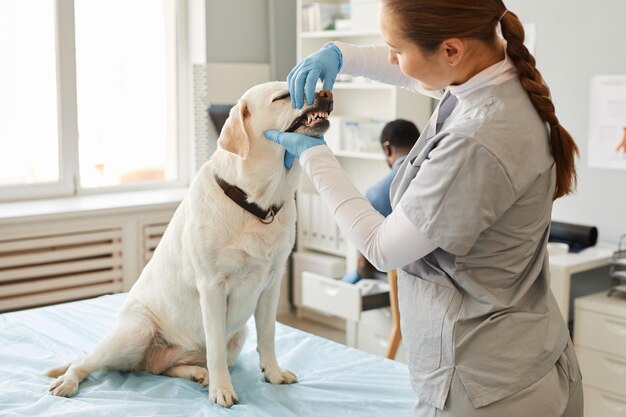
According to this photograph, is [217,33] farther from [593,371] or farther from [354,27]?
[593,371]

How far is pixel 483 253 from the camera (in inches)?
45.7

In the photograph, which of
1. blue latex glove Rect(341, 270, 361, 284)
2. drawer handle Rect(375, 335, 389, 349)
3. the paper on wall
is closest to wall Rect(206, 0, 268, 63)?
blue latex glove Rect(341, 270, 361, 284)

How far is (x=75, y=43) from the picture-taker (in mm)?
4027

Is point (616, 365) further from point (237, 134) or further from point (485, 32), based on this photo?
point (485, 32)

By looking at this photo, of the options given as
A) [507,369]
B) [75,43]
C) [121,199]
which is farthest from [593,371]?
[75,43]

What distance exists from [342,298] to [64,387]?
157 cm

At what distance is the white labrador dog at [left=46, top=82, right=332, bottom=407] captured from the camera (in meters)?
1.68

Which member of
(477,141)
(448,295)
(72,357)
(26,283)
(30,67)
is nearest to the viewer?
(477,141)

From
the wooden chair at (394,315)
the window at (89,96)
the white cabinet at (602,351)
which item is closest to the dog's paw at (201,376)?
the wooden chair at (394,315)

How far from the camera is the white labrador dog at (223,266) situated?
168cm

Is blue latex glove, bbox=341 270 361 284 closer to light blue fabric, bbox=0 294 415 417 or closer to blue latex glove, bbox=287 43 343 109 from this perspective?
light blue fabric, bbox=0 294 415 417

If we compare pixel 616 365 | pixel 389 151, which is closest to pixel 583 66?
pixel 389 151

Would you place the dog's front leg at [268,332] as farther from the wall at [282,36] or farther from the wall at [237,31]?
the wall at [282,36]

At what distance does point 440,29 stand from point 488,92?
0.13 metres
